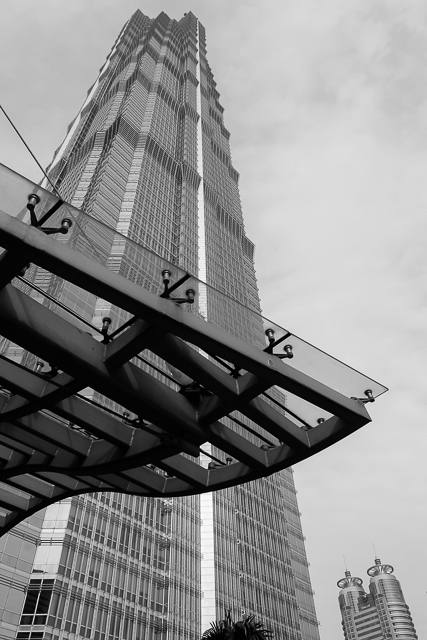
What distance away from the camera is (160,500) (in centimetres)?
5684

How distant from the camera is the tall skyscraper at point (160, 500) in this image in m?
39.5

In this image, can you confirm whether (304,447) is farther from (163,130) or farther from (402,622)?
(402,622)

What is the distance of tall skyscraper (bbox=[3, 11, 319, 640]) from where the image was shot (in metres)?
39.5

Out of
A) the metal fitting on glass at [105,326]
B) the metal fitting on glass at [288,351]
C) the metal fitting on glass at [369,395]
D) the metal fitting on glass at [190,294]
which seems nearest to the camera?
the metal fitting on glass at [190,294]

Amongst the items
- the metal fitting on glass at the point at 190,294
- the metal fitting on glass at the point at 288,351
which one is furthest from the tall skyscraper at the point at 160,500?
the metal fitting on glass at the point at 288,351

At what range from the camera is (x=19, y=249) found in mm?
7148

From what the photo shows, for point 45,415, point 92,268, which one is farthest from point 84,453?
point 92,268

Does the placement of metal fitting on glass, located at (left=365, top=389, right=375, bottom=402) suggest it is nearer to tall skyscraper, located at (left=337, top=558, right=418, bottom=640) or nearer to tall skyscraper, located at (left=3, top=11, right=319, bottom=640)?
tall skyscraper, located at (left=3, top=11, right=319, bottom=640)

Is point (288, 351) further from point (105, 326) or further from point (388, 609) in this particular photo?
point (388, 609)

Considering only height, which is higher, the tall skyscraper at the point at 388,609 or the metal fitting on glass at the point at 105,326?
the tall skyscraper at the point at 388,609

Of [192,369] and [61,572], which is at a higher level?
[61,572]

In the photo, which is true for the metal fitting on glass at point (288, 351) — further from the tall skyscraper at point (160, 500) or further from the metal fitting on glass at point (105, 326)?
the metal fitting on glass at point (105, 326)

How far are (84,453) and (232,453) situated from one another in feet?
10.2

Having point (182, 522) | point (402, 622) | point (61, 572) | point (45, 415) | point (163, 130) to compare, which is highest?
point (163, 130)
